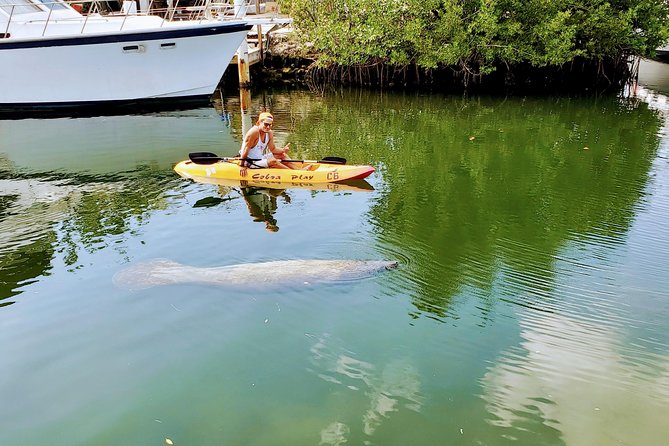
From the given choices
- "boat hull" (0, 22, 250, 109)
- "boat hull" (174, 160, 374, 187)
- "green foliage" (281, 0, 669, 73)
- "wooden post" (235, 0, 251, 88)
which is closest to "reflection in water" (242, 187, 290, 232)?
"boat hull" (174, 160, 374, 187)

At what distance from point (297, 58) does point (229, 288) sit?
1774 centimetres

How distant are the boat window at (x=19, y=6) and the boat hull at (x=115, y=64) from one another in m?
1.09

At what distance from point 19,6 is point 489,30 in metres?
13.8

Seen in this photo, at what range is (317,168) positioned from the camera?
9.81 meters

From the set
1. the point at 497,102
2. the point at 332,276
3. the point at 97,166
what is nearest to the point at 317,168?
the point at 332,276

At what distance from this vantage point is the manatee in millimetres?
6332

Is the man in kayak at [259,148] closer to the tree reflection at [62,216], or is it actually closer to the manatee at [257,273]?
the tree reflection at [62,216]

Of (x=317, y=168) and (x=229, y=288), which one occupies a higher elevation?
(x=317, y=168)

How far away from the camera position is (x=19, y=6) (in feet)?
51.9

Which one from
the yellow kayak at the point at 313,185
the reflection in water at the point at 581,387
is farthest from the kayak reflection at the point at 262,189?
the reflection in water at the point at 581,387

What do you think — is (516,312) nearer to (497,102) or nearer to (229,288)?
(229,288)

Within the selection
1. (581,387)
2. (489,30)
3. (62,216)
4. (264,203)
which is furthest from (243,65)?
(581,387)

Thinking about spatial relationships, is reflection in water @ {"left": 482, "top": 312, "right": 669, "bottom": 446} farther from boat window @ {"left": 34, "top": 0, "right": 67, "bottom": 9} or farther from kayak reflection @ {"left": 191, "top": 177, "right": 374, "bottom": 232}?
boat window @ {"left": 34, "top": 0, "right": 67, "bottom": 9}

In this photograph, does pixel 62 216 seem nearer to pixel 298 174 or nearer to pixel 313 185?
pixel 298 174
